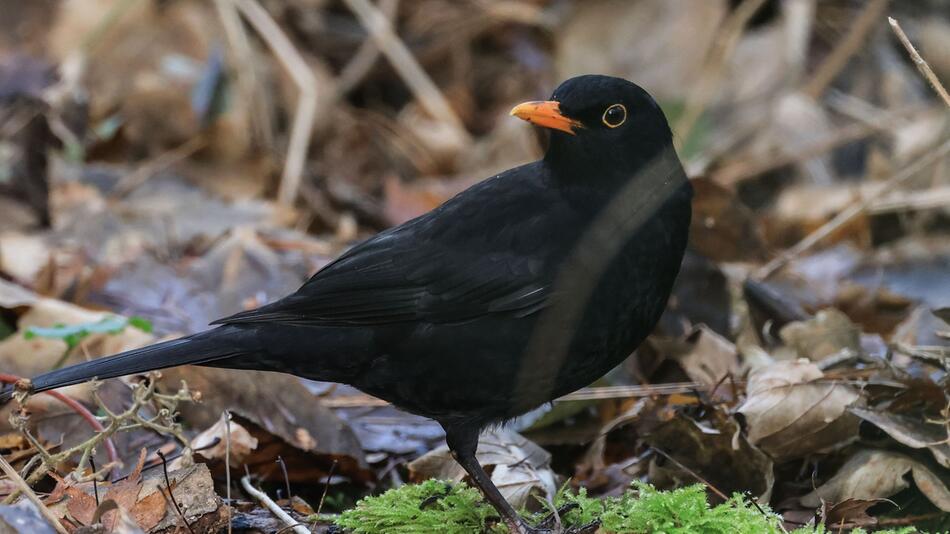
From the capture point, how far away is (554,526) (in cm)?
330

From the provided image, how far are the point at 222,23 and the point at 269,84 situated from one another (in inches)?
28.8

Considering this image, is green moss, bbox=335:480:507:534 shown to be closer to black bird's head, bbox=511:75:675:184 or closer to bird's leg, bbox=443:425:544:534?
bird's leg, bbox=443:425:544:534

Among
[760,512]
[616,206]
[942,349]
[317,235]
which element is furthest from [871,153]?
[760,512]

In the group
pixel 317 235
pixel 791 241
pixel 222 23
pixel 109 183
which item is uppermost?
pixel 222 23

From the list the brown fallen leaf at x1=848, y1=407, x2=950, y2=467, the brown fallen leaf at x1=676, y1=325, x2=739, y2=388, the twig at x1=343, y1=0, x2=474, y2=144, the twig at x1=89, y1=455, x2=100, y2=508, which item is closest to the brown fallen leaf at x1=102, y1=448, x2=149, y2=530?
the twig at x1=89, y1=455, x2=100, y2=508

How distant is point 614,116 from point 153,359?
1.59 metres

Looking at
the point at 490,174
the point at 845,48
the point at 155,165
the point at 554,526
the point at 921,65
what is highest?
the point at 921,65

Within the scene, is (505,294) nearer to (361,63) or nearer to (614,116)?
(614,116)

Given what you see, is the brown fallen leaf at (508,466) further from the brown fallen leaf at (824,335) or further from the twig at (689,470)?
the brown fallen leaf at (824,335)

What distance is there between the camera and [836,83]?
356 inches

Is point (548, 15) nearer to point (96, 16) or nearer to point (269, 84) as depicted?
point (269, 84)

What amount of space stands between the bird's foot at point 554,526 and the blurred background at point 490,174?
0.23 meters

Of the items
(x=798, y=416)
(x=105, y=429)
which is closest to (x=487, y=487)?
(x=798, y=416)

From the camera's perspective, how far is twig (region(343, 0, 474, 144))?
8.62 metres
